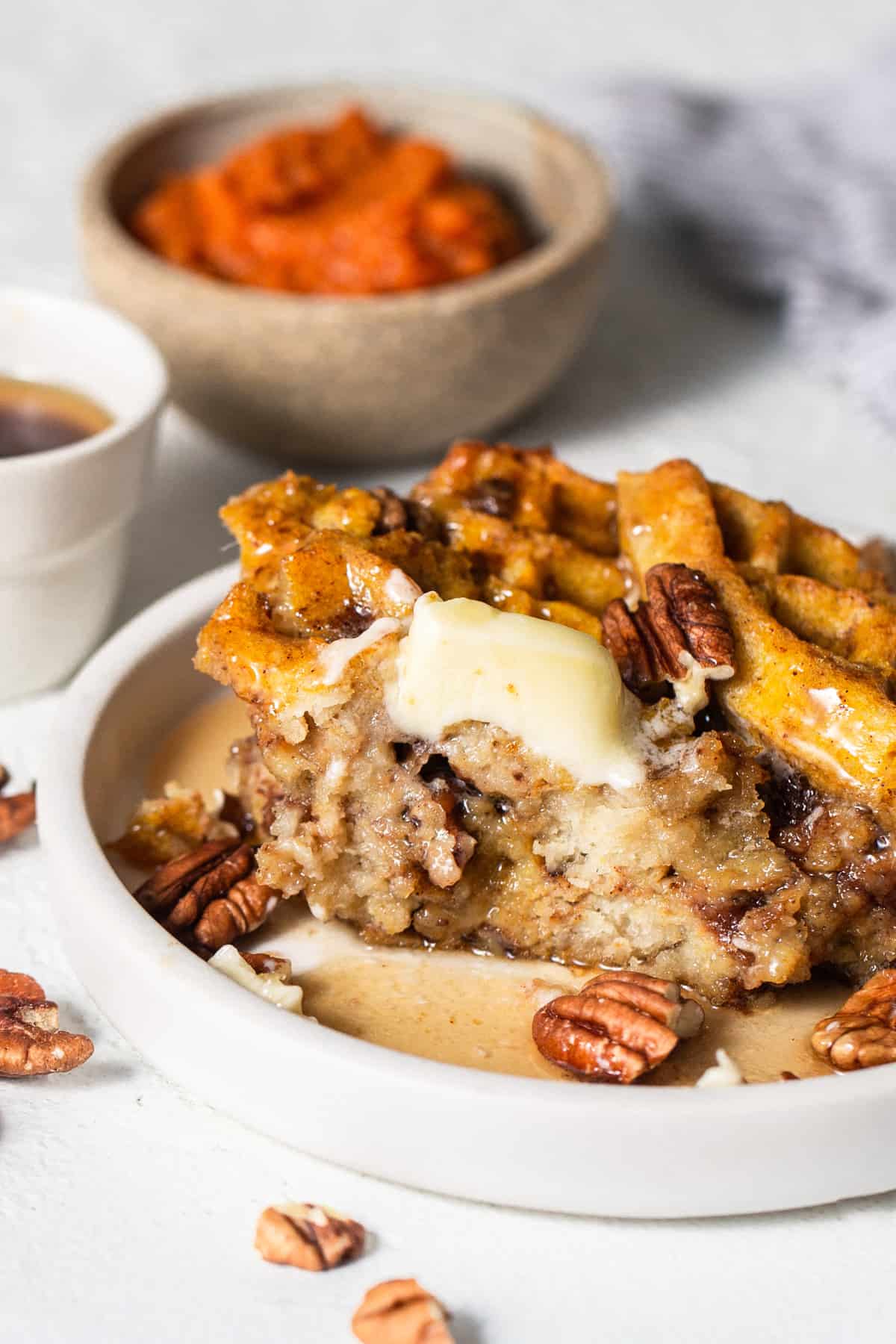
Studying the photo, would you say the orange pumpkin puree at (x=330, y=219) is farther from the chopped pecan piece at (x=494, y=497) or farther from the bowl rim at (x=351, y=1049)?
the bowl rim at (x=351, y=1049)

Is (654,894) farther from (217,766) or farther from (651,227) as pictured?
(651,227)

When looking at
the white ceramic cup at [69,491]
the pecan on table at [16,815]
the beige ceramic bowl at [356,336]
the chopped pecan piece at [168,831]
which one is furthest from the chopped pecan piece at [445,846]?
the beige ceramic bowl at [356,336]

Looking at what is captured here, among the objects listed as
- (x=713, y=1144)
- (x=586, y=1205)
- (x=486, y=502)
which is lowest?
(x=586, y=1205)

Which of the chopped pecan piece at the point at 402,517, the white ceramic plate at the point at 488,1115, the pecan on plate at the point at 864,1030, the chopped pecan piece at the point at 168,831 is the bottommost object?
the chopped pecan piece at the point at 168,831

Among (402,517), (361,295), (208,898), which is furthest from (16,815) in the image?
(361,295)

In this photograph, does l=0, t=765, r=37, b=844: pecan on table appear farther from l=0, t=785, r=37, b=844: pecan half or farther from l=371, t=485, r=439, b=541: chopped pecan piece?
l=371, t=485, r=439, b=541: chopped pecan piece

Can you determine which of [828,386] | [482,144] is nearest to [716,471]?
[828,386]

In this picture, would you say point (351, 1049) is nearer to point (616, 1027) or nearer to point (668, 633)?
point (616, 1027)
